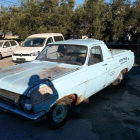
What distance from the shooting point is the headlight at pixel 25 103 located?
3018mm

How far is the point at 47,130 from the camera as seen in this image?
11.9 ft

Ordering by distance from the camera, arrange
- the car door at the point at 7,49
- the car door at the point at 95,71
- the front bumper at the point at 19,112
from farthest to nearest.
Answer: the car door at the point at 7,49 → the car door at the point at 95,71 → the front bumper at the point at 19,112

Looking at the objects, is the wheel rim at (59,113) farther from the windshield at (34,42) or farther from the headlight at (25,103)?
the windshield at (34,42)

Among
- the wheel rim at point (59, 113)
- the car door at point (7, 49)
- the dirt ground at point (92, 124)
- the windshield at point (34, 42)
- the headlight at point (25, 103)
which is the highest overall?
the windshield at point (34, 42)

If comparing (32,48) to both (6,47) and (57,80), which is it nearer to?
(6,47)

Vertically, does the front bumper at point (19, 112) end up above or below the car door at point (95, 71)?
below

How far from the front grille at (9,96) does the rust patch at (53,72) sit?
26.6 inches

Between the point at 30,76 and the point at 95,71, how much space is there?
5.56ft

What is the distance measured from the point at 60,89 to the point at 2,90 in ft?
3.94

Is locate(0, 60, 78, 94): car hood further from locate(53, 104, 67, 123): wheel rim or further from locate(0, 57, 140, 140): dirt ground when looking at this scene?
locate(0, 57, 140, 140): dirt ground

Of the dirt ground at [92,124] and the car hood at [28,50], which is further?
the car hood at [28,50]

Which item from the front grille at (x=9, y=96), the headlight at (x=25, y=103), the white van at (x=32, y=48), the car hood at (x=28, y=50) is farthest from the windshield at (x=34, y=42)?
the headlight at (x=25, y=103)

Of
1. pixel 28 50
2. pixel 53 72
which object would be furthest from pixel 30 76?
pixel 28 50

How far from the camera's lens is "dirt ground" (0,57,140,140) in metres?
3.42
